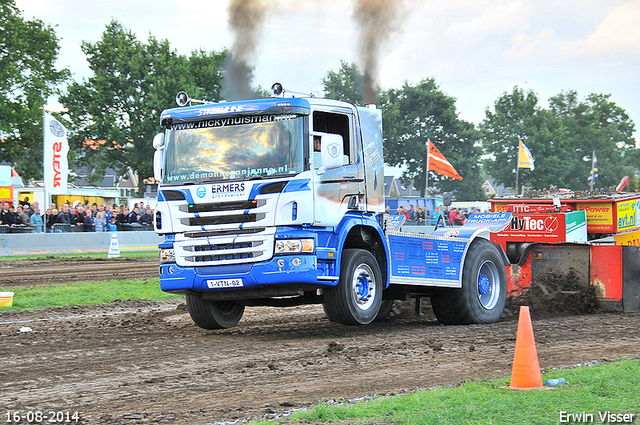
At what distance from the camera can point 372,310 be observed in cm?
960

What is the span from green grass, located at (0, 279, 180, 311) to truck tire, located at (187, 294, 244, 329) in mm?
4614

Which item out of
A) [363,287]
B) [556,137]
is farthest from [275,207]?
[556,137]

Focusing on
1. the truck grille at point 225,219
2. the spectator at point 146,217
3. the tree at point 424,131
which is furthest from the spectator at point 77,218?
the tree at point 424,131

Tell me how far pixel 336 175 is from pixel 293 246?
1097 millimetres

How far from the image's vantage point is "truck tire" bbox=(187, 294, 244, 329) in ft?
32.8

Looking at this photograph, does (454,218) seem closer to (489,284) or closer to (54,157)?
(54,157)

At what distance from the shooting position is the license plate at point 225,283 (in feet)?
29.2

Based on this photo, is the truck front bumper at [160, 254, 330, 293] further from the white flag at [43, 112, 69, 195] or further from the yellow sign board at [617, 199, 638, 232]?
the white flag at [43, 112, 69, 195]

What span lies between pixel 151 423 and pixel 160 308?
8.46 meters

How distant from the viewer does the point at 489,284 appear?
11.8 meters

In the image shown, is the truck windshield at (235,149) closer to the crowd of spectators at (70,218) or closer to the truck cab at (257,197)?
the truck cab at (257,197)

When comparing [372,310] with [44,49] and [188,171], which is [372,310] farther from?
[44,49]

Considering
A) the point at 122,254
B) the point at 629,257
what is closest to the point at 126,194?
the point at 122,254

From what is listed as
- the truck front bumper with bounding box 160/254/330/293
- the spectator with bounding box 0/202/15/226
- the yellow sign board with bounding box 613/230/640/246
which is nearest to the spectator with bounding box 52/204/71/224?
the spectator with bounding box 0/202/15/226
